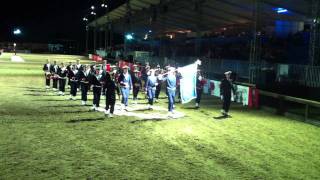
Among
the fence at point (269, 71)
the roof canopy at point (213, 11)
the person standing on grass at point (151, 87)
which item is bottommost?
the person standing on grass at point (151, 87)

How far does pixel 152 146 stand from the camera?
513 inches

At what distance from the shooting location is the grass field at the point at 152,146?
10258 mm

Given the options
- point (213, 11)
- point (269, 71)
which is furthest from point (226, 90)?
point (213, 11)

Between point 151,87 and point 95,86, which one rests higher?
point 95,86

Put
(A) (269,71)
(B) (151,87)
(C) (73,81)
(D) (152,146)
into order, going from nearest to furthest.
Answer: (D) (152,146)
(B) (151,87)
(C) (73,81)
(A) (269,71)

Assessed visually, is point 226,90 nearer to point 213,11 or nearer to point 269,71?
point 269,71

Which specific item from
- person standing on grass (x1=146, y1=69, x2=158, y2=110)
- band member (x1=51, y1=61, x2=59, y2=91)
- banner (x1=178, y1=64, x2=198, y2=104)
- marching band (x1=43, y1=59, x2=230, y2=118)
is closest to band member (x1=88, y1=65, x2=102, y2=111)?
marching band (x1=43, y1=59, x2=230, y2=118)

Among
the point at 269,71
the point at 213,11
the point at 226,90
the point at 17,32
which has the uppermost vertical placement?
the point at 17,32

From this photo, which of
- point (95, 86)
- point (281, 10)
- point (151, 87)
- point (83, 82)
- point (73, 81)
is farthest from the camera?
point (281, 10)

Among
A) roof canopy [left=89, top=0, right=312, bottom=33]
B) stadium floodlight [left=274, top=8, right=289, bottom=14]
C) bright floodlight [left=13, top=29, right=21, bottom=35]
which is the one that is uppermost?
bright floodlight [left=13, top=29, right=21, bottom=35]

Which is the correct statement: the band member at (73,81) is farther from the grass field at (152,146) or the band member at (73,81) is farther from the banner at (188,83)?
the banner at (188,83)

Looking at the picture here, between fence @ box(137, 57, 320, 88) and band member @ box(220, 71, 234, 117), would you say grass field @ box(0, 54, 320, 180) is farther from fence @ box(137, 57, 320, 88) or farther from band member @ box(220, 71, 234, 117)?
fence @ box(137, 57, 320, 88)

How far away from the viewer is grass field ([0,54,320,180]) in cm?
1026

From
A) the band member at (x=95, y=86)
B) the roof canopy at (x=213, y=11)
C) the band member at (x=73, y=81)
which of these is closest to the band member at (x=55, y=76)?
the band member at (x=73, y=81)
